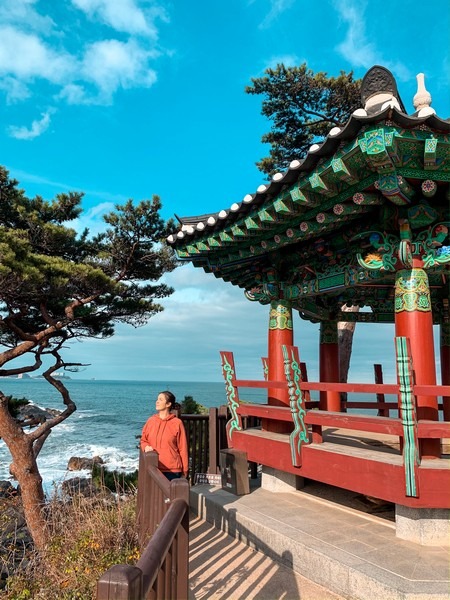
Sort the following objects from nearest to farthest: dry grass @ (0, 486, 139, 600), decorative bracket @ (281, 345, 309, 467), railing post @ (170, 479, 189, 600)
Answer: railing post @ (170, 479, 189, 600) < dry grass @ (0, 486, 139, 600) < decorative bracket @ (281, 345, 309, 467)

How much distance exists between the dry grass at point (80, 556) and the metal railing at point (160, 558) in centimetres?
40

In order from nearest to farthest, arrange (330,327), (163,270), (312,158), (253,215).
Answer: (312,158), (253,215), (330,327), (163,270)

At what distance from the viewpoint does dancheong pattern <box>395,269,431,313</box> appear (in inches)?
197

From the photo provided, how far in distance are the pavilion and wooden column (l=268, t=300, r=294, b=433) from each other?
0.7 inches

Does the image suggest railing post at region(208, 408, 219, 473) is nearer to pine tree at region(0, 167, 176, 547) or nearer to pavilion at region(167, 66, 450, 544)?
pavilion at region(167, 66, 450, 544)

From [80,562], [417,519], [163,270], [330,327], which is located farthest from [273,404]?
[163,270]

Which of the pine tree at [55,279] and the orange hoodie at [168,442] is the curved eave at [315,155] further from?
the pine tree at [55,279]

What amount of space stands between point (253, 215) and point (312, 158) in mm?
1419

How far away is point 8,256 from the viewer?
10289mm

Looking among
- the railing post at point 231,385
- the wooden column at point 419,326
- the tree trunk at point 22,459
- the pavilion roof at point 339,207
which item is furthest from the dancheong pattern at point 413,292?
the tree trunk at point 22,459

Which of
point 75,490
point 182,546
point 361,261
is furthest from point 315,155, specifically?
point 75,490

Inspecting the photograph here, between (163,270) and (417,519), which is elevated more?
(163,270)

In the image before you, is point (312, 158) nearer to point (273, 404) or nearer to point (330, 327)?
point (273, 404)

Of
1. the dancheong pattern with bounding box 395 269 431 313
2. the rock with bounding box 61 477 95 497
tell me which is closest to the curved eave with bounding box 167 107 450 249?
the dancheong pattern with bounding box 395 269 431 313
